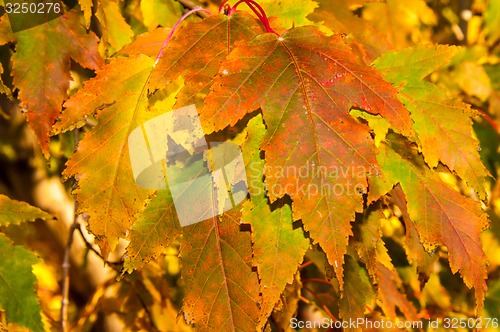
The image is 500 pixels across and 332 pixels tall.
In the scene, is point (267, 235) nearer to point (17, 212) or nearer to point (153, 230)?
point (153, 230)

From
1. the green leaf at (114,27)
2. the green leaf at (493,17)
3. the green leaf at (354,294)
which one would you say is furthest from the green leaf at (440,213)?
the green leaf at (493,17)

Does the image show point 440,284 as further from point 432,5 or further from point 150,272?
point 432,5

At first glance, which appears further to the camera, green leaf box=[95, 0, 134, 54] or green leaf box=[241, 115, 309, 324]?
green leaf box=[95, 0, 134, 54]

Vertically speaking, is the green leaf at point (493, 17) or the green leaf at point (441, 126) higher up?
the green leaf at point (441, 126)

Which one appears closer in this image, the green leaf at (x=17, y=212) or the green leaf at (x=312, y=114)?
the green leaf at (x=312, y=114)

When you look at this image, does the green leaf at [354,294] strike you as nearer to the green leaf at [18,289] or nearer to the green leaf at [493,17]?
the green leaf at [18,289]

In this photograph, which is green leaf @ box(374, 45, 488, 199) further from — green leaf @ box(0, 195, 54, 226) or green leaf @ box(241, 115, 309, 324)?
green leaf @ box(0, 195, 54, 226)

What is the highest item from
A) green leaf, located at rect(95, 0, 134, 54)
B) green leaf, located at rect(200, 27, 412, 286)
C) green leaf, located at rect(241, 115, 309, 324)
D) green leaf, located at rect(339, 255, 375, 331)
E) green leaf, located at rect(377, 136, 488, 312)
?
green leaf, located at rect(95, 0, 134, 54)

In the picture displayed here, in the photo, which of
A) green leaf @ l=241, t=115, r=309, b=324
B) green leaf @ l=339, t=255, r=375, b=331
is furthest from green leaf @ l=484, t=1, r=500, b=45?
green leaf @ l=241, t=115, r=309, b=324

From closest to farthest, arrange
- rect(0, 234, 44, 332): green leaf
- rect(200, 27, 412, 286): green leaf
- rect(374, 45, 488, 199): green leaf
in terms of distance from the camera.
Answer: rect(200, 27, 412, 286): green leaf < rect(374, 45, 488, 199): green leaf < rect(0, 234, 44, 332): green leaf
